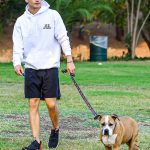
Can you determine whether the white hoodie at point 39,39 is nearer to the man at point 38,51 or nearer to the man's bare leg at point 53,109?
the man at point 38,51

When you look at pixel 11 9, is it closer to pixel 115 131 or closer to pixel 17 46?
pixel 17 46

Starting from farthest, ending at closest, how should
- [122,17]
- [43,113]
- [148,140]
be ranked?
[122,17], [43,113], [148,140]

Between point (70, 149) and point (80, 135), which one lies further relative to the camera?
point (80, 135)

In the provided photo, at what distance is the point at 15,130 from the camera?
1200 cm

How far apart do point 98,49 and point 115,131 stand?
32262 millimetres

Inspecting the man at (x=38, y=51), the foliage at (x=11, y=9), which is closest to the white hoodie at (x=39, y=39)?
the man at (x=38, y=51)

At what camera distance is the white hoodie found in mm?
9898

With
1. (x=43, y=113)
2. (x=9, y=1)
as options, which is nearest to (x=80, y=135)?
(x=43, y=113)

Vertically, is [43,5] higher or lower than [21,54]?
higher

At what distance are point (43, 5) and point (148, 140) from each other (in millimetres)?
2677

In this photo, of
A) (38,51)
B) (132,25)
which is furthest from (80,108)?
(132,25)

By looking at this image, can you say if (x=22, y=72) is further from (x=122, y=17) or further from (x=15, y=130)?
(x=122, y=17)

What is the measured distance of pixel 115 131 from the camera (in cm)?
916

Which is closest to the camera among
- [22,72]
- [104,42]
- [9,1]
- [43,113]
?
[22,72]
